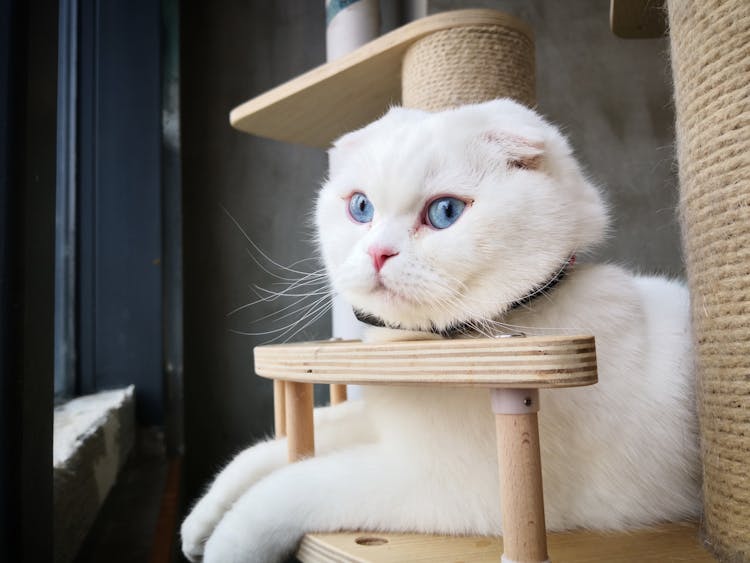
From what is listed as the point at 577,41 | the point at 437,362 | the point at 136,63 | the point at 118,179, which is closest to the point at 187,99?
the point at 136,63

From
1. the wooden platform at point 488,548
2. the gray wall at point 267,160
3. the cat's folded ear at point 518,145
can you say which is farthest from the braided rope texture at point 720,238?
the gray wall at point 267,160

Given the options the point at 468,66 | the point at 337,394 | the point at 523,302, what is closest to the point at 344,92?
the point at 468,66

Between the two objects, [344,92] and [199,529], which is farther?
[344,92]

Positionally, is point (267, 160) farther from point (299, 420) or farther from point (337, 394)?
point (299, 420)

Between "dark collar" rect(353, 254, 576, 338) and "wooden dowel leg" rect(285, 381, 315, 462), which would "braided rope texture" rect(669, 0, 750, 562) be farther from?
"wooden dowel leg" rect(285, 381, 315, 462)

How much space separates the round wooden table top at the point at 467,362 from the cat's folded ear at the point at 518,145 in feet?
0.91

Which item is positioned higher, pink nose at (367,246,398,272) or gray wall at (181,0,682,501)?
gray wall at (181,0,682,501)

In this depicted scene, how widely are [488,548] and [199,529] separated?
40 centimetres

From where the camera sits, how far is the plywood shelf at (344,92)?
4.00 feet

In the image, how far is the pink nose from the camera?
2.04ft

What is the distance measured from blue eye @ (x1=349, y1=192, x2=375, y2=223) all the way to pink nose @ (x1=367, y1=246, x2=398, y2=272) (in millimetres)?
96

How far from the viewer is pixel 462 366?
49 centimetres

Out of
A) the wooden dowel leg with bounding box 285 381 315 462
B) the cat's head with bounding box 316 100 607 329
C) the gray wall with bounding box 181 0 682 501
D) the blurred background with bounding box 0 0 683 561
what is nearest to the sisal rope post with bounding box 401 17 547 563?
the blurred background with bounding box 0 0 683 561

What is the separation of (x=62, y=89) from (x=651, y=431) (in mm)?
1530
